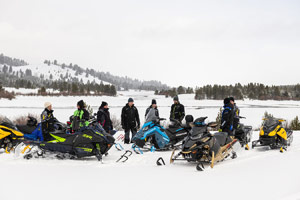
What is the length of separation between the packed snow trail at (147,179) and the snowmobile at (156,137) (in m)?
0.99

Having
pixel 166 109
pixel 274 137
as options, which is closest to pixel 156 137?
pixel 274 137

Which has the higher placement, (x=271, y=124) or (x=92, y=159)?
(x=271, y=124)

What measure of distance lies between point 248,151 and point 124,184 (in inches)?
168

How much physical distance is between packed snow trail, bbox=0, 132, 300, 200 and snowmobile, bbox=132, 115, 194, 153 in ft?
3.24

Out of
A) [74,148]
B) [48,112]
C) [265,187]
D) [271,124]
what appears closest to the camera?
[265,187]

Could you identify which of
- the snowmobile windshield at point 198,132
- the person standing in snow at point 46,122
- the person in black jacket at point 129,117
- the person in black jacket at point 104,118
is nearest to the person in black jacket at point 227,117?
the snowmobile windshield at point 198,132

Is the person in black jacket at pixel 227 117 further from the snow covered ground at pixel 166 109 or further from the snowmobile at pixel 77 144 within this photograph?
the snow covered ground at pixel 166 109

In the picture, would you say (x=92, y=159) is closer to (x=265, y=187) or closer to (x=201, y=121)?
(x=201, y=121)

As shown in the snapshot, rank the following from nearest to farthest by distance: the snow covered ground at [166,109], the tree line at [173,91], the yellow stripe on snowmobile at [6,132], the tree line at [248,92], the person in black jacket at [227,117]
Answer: the yellow stripe on snowmobile at [6,132], the person in black jacket at [227,117], the snow covered ground at [166,109], the tree line at [248,92], the tree line at [173,91]

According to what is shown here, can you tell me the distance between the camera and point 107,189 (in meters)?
4.30

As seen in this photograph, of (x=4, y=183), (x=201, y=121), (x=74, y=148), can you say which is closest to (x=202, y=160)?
(x=201, y=121)

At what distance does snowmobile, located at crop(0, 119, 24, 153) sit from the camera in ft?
23.4

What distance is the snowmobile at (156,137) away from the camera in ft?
24.6

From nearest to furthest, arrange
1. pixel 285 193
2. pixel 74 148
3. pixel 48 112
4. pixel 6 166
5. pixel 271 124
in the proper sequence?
pixel 285 193
pixel 6 166
pixel 74 148
pixel 48 112
pixel 271 124
